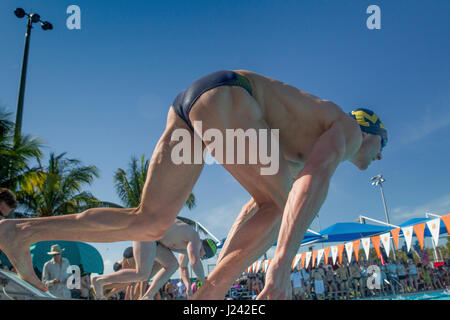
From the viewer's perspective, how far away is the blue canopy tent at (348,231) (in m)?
13.7

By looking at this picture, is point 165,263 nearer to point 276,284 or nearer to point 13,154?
point 276,284

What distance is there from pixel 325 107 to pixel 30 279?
73.0 inches

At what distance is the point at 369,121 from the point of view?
6.90ft

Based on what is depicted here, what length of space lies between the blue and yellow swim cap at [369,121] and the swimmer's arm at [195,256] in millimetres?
3988

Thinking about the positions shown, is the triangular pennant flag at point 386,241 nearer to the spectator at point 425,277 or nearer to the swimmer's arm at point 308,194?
the spectator at point 425,277

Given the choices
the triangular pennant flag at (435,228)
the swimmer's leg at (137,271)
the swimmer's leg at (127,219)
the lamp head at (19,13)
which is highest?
the lamp head at (19,13)

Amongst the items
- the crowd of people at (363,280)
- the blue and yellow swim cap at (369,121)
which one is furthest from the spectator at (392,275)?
the blue and yellow swim cap at (369,121)

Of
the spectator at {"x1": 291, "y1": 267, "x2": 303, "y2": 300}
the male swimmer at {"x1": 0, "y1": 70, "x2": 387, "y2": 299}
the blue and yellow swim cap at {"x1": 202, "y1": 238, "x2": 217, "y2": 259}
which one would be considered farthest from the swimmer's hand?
the spectator at {"x1": 291, "y1": 267, "x2": 303, "y2": 300}

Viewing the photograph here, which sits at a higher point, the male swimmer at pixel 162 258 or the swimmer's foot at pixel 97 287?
the male swimmer at pixel 162 258

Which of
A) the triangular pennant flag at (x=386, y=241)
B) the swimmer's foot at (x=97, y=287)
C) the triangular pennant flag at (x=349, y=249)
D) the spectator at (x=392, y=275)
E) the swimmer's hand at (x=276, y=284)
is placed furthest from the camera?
the spectator at (x=392, y=275)

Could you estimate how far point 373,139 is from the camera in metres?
2.13
